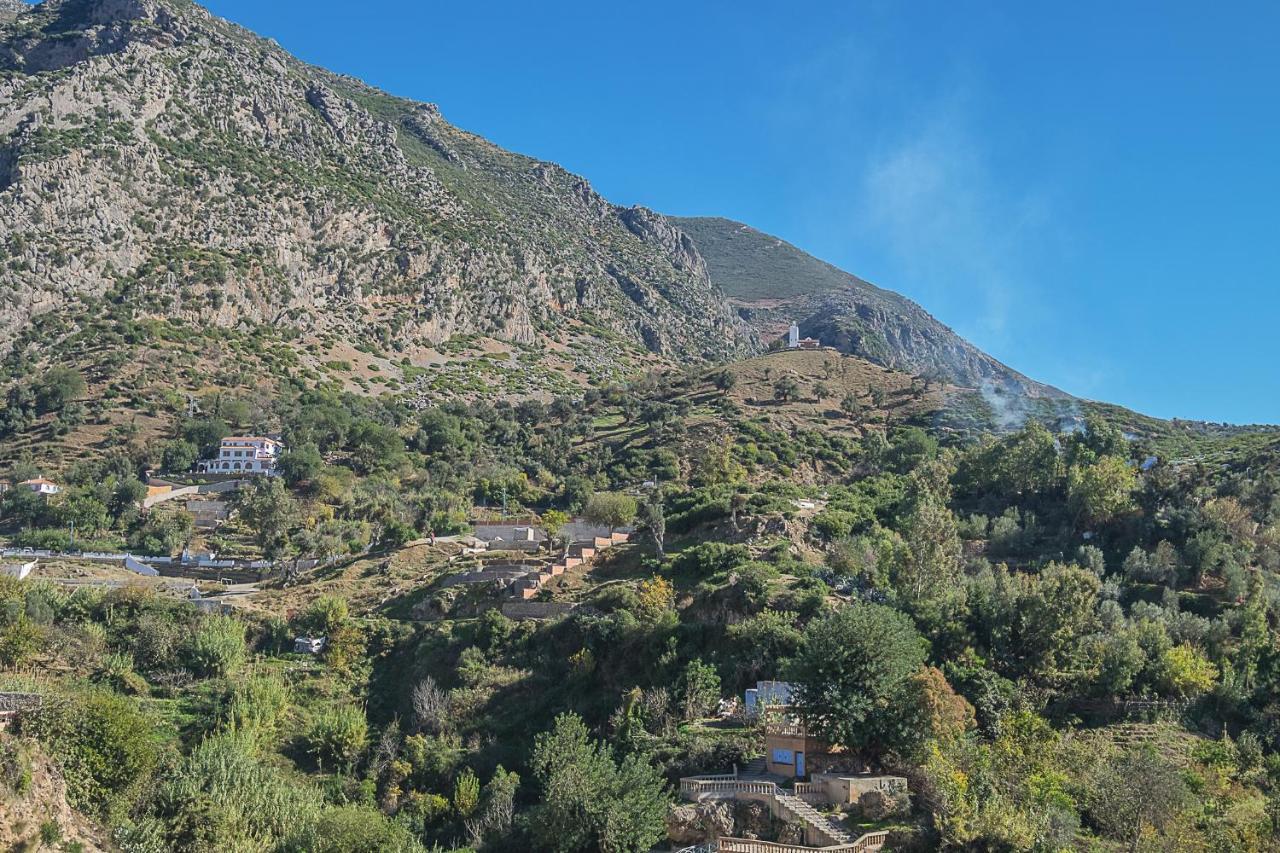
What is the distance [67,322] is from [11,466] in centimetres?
1938

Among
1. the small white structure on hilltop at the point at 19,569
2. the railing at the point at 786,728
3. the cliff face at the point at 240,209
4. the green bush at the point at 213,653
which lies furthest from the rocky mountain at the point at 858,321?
the railing at the point at 786,728

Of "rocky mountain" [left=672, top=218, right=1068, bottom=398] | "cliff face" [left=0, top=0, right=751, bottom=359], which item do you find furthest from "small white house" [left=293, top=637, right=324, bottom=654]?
"rocky mountain" [left=672, top=218, right=1068, bottom=398]

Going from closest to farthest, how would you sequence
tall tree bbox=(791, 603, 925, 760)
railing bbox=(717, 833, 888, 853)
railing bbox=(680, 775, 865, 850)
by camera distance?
1. railing bbox=(717, 833, 888, 853)
2. railing bbox=(680, 775, 865, 850)
3. tall tree bbox=(791, 603, 925, 760)

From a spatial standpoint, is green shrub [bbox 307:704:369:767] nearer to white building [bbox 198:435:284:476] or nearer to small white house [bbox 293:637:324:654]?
small white house [bbox 293:637:324:654]

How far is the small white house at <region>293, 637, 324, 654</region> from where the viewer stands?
37.8 metres

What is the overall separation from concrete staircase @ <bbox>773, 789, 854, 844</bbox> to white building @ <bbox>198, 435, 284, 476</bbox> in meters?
49.7

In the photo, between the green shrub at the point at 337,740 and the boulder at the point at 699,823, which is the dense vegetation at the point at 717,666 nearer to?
the green shrub at the point at 337,740

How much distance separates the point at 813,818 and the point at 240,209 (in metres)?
87.3

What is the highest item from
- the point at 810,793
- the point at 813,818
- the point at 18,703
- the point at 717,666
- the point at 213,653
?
the point at 717,666

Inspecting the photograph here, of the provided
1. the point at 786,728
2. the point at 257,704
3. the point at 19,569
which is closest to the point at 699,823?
the point at 786,728

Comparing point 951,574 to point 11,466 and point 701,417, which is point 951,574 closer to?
point 701,417

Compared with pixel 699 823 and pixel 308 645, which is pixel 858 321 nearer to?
pixel 308 645

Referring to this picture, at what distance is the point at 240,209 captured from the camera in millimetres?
95125

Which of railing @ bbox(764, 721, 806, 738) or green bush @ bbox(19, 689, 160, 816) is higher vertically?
railing @ bbox(764, 721, 806, 738)
